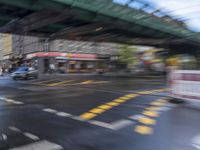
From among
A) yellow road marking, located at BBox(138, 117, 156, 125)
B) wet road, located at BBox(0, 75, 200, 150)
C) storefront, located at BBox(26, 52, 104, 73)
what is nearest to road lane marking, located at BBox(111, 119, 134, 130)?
wet road, located at BBox(0, 75, 200, 150)

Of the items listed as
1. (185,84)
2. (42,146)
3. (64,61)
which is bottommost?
(42,146)

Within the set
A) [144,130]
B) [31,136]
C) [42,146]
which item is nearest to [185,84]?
[144,130]

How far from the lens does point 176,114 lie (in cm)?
920

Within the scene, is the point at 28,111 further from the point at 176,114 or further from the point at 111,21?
the point at 111,21

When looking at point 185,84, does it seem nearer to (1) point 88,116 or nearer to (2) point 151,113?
(2) point 151,113

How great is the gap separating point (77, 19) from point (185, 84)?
16181 millimetres

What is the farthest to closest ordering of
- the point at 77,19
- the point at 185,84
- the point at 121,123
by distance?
the point at 77,19 → the point at 185,84 → the point at 121,123

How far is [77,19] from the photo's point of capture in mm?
25609

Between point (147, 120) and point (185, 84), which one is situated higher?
point (185, 84)

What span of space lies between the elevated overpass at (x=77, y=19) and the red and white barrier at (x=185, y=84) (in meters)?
11.5

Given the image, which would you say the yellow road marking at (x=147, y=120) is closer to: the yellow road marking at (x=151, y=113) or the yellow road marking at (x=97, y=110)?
the yellow road marking at (x=151, y=113)

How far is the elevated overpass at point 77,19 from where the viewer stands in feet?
69.4

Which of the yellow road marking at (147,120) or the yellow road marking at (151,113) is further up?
the yellow road marking at (151,113)

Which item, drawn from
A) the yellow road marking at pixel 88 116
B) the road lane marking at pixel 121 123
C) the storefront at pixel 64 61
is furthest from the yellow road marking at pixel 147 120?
the storefront at pixel 64 61
